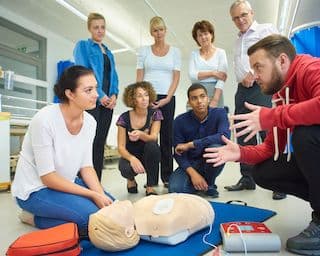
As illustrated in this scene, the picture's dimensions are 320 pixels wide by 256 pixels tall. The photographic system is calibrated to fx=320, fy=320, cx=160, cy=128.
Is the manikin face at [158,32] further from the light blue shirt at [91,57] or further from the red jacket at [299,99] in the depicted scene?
the red jacket at [299,99]

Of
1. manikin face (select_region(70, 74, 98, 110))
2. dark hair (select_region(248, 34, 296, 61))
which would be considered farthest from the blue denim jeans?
dark hair (select_region(248, 34, 296, 61))

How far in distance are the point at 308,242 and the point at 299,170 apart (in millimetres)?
311

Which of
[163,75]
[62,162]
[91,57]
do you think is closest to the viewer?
[62,162]

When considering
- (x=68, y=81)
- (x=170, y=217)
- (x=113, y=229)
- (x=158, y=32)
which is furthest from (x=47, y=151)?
(x=158, y=32)

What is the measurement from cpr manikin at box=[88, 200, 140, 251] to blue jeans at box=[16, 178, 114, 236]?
22 centimetres

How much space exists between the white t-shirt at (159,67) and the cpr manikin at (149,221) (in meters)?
1.45

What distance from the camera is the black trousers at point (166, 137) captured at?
2838 mm

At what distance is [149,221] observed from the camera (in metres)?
1.43

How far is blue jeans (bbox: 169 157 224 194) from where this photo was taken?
94.1 inches

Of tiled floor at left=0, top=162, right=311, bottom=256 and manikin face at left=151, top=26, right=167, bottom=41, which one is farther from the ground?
manikin face at left=151, top=26, right=167, bottom=41

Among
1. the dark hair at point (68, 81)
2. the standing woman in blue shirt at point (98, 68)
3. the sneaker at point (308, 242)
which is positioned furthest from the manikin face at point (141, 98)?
the sneaker at point (308, 242)

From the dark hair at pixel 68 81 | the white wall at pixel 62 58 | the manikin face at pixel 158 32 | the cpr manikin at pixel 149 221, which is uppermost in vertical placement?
the white wall at pixel 62 58

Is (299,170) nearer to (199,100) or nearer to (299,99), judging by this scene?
(299,99)

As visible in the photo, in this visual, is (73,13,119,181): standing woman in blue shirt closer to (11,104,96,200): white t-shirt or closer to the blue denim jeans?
the blue denim jeans
